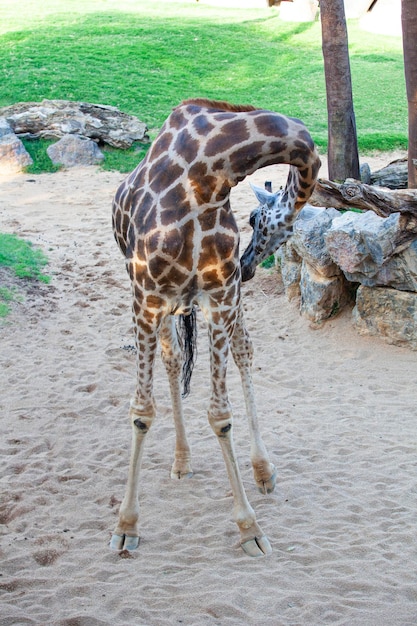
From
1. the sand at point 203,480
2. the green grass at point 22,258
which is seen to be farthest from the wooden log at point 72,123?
the sand at point 203,480

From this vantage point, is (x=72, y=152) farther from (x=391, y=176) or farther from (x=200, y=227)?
(x=200, y=227)

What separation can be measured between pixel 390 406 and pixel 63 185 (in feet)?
27.1

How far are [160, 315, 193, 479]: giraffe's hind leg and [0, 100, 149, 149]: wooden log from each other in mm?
9760

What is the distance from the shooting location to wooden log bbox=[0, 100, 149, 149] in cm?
1398

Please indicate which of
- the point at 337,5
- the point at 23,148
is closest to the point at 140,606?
the point at 337,5

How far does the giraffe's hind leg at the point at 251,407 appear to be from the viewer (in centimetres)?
468

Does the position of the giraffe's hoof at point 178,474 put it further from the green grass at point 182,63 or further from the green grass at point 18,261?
the green grass at point 182,63

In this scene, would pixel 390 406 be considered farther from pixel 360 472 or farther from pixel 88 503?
pixel 88 503

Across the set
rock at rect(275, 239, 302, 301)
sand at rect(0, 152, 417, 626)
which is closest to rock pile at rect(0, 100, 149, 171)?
sand at rect(0, 152, 417, 626)

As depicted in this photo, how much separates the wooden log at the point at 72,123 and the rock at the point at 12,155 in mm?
604

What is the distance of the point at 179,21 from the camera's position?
23.7m

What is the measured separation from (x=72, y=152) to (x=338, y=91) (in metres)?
6.03

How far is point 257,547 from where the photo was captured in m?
4.24

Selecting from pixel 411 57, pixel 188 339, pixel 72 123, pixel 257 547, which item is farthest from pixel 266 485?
pixel 72 123
